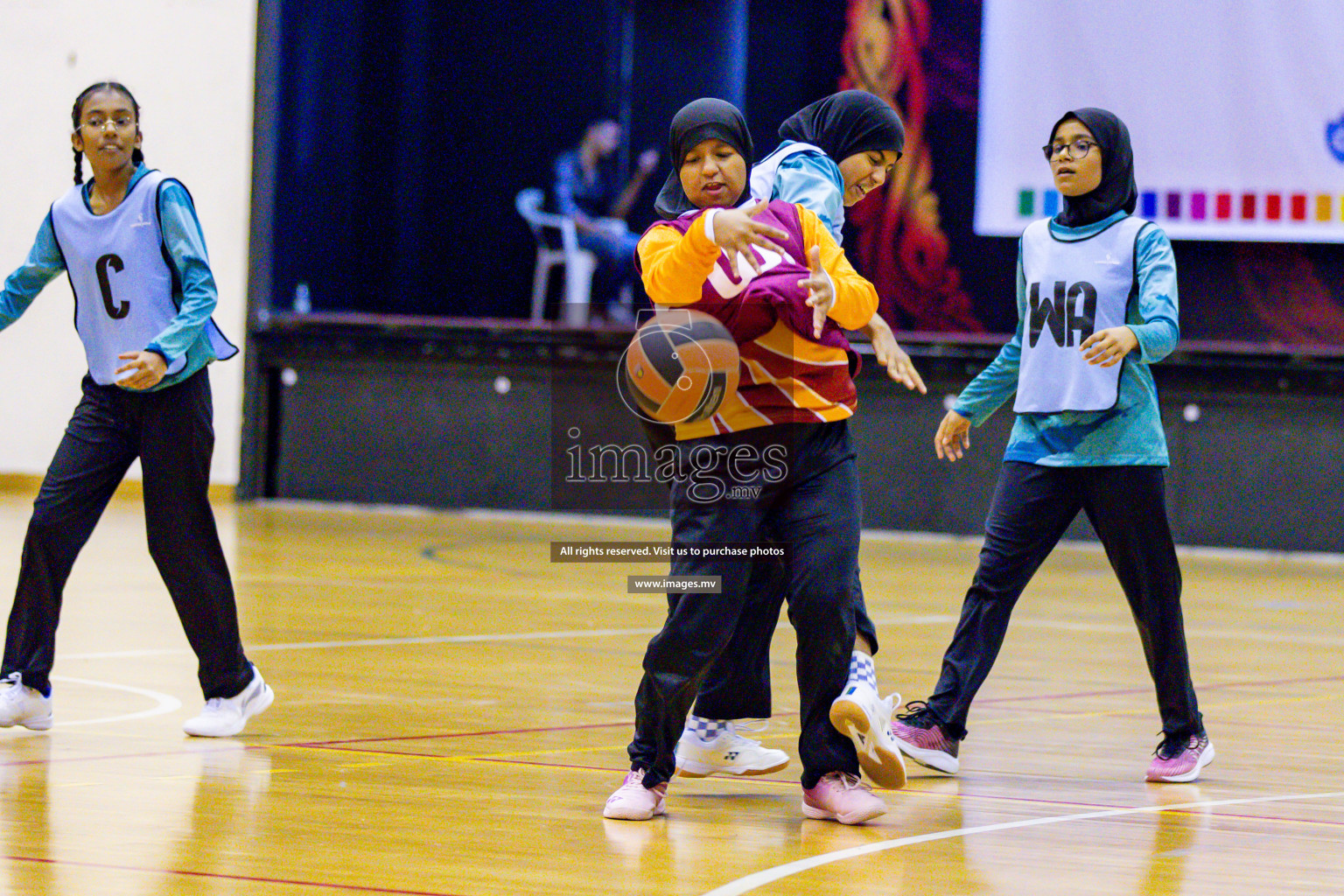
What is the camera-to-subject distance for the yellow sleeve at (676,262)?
380 centimetres

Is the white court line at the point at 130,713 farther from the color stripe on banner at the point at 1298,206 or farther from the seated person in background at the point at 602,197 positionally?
the color stripe on banner at the point at 1298,206

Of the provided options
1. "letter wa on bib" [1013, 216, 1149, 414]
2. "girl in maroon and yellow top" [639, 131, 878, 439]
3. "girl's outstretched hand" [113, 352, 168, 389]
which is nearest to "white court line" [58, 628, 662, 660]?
"girl's outstretched hand" [113, 352, 168, 389]

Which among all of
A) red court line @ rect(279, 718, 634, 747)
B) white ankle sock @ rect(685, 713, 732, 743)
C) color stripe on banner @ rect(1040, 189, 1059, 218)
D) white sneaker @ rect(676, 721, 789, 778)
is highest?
color stripe on banner @ rect(1040, 189, 1059, 218)

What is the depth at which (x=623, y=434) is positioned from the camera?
12703 mm

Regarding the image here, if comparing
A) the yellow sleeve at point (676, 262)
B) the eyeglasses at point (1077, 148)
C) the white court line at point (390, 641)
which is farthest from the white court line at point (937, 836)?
the white court line at point (390, 641)

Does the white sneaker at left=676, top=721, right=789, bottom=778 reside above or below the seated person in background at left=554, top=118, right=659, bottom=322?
below

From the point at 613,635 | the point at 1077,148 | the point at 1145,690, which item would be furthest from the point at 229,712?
the point at 1145,690

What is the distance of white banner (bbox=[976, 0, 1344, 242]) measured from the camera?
12367mm

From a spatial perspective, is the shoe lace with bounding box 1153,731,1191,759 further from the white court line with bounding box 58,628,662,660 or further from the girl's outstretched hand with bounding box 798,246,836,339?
the white court line with bounding box 58,628,662,660

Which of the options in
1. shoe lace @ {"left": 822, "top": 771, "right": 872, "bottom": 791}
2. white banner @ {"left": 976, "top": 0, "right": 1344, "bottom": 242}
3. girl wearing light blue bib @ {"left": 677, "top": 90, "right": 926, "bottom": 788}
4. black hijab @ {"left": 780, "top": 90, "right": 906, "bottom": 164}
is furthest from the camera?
white banner @ {"left": 976, "top": 0, "right": 1344, "bottom": 242}

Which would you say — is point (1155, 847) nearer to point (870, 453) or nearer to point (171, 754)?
point (171, 754)

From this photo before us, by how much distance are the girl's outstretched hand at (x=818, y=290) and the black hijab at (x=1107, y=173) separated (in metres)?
1.31

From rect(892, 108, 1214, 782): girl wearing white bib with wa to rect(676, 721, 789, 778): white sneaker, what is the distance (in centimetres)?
40

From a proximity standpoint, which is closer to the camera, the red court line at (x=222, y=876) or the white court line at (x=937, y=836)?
the red court line at (x=222, y=876)
